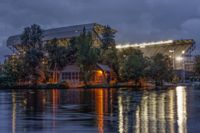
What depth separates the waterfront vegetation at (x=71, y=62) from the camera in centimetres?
6706

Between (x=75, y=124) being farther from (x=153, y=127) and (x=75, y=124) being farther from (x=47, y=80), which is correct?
(x=47, y=80)

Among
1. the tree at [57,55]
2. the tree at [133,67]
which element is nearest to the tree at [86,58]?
the tree at [57,55]

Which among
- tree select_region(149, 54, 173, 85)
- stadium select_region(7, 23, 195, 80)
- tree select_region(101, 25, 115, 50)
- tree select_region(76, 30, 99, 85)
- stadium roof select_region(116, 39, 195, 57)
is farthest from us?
stadium roof select_region(116, 39, 195, 57)

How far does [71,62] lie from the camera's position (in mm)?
72375

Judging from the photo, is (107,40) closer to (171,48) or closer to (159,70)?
(159,70)

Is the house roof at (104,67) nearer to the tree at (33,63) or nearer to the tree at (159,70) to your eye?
the tree at (159,70)

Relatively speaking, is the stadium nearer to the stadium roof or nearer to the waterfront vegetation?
the stadium roof

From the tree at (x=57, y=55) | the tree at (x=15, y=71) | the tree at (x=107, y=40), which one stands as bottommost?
the tree at (x=15, y=71)

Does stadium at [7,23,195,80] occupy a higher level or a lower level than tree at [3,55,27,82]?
higher

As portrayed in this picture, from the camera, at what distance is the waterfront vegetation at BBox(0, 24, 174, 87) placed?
6706cm

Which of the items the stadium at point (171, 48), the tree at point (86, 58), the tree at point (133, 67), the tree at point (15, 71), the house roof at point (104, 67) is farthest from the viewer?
the stadium at point (171, 48)

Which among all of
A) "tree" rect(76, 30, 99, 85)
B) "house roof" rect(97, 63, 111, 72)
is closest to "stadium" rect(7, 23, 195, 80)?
"house roof" rect(97, 63, 111, 72)

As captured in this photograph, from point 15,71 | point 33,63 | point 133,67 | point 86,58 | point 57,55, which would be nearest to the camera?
point 86,58

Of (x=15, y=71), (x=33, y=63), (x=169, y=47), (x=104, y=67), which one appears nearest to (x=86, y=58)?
(x=104, y=67)
